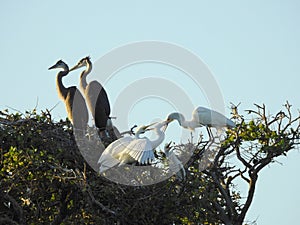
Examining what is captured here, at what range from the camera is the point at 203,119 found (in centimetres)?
1168

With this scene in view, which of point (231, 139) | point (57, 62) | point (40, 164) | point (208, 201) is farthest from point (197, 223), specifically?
point (57, 62)

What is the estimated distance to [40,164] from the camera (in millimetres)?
8102

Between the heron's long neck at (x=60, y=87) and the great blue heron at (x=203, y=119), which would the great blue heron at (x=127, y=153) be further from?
the heron's long neck at (x=60, y=87)

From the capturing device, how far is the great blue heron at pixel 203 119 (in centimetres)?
1140

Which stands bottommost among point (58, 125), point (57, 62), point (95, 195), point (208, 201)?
point (95, 195)

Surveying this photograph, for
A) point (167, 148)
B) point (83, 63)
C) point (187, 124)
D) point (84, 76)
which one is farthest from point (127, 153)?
point (83, 63)

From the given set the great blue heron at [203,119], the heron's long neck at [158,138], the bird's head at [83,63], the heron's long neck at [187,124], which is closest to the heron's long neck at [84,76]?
the bird's head at [83,63]

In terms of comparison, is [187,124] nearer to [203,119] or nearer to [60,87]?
[203,119]

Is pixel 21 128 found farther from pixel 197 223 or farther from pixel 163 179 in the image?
pixel 197 223

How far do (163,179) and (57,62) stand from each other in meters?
5.14

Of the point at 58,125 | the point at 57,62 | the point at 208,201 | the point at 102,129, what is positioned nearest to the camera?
the point at 208,201

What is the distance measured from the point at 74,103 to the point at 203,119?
2.20 meters

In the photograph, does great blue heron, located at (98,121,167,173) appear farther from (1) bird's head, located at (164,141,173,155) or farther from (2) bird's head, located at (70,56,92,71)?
(2) bird's head, located at (70,56,92,71)

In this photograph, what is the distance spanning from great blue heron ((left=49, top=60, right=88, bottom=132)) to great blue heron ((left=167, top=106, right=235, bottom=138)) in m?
1.41
